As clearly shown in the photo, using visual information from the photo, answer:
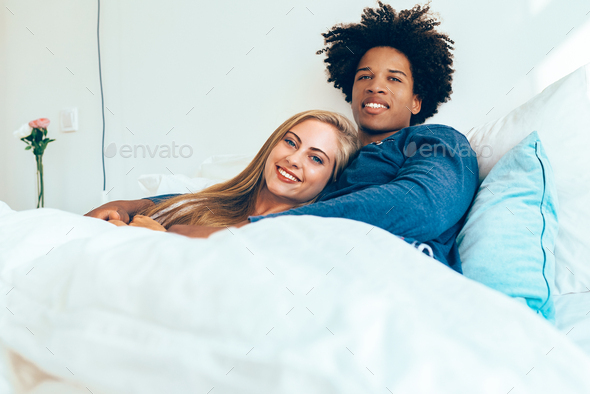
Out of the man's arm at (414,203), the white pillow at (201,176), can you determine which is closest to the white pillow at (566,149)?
the man's arm at (414,203)

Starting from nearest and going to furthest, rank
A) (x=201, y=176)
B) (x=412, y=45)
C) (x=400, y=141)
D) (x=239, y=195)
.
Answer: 1. (x=400, y=141)
2. (x=239, y=195)
3. (x=412, y=45)
4. (x=201, y=176)

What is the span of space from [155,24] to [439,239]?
1465 millimetres

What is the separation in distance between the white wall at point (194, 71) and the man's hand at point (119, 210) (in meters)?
0.50

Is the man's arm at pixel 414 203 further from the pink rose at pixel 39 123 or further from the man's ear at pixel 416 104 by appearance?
the pink rose at pixel 39 123

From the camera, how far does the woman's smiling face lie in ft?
3.16

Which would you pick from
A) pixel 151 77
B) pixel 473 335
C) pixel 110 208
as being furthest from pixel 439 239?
pixel 151 77

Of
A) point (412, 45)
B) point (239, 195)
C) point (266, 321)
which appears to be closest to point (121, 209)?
point (239, 195)

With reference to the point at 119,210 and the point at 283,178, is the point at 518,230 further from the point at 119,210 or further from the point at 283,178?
the point at 119,210

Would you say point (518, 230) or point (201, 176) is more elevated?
point (518, 230)

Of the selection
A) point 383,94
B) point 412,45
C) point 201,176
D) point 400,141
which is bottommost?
point 201,176

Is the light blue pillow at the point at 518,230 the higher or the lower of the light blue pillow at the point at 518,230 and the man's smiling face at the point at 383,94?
the lower

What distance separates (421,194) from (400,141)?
27cm

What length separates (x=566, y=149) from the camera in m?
0.75

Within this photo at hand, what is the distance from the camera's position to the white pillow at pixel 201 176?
125cm
